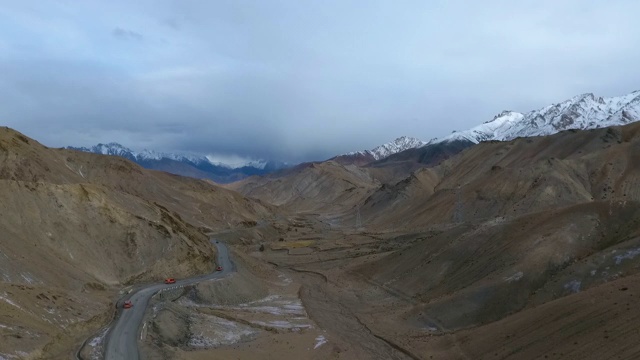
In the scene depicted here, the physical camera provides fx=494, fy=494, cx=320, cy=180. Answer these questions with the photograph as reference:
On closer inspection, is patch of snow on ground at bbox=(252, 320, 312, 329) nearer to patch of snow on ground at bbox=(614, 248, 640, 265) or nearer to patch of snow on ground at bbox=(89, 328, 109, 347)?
patch of snow on ground at bbox=(89, 328, 109, 347)

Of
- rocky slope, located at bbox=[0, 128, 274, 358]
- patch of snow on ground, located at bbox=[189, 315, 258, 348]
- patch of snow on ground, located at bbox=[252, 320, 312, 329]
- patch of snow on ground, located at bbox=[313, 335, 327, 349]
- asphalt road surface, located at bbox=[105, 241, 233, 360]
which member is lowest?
patch of snow on ground, located at bbox=[313, 335, 327, 349]

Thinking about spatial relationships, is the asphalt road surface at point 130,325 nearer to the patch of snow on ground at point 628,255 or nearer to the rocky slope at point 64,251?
the rocky slope at point 64,251

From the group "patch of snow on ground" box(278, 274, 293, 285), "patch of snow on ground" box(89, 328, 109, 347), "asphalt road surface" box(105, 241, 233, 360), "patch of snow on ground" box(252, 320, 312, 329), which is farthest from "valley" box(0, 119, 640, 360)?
"patch of snow on ground" box(278, 274, 293, 285)

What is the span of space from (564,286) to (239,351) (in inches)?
1003

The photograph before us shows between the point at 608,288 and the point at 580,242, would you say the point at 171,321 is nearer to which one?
the point at 608,288

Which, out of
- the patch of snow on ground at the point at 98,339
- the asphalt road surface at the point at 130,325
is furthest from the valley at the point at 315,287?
the asphalt road surface at the point at 130,325

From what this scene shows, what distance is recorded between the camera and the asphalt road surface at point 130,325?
30.7 meters

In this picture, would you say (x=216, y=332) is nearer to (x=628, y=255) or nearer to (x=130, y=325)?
(x=130, y=325)

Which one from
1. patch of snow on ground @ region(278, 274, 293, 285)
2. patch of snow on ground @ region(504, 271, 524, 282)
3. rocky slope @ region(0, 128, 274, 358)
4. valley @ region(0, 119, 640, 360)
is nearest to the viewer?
rocky slope @ region(0, 128, 274, 358)

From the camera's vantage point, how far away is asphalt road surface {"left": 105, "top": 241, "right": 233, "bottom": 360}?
30.7m

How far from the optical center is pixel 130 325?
1407 inches

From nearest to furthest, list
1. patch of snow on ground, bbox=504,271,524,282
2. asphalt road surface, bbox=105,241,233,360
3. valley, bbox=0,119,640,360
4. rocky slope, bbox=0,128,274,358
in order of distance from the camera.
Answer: asphalt road surface, bbox=105,241,233,360
rocky slope, bbox=0,128,274,358
valley, bbox=0,119,640,360
patch of snow on ground, bbox=504,271,524,282

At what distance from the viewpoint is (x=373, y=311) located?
51.0 meters

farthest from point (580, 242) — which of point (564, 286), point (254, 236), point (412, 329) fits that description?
point (254, 236)
